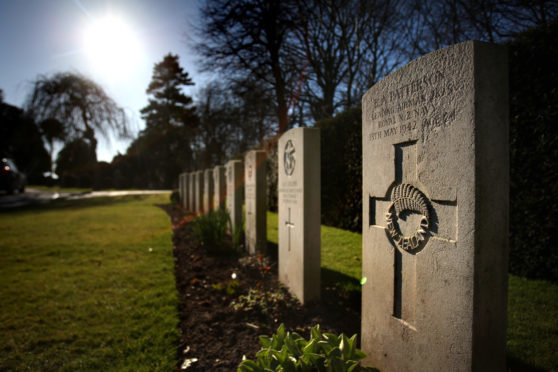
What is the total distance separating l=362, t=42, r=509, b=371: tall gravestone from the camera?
1.35 metres

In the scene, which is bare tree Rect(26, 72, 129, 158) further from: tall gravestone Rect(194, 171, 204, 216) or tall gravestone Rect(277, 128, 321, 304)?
tall gravestone Rect(277, 128, 321, 304)

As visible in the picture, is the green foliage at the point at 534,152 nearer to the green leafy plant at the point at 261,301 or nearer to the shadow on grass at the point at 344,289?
the shadow on grass at the point at 344,289

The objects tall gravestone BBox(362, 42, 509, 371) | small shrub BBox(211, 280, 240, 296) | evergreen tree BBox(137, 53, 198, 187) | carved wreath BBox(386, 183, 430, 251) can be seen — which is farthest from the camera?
evergreen tree BBox(137, 53, 198, 187)

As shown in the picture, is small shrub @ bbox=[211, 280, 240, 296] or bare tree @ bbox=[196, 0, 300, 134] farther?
bare tree @ bbox=[196, 0, 300, 134]

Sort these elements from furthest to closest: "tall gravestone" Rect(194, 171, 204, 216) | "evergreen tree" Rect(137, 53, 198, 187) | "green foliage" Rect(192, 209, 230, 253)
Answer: "evergreen tree" Rect(137, 53, 198, 187), "tall gravestone" Rect(194, 171, 204, 216), "green foliage" Rect(192, 209, 230, 253)

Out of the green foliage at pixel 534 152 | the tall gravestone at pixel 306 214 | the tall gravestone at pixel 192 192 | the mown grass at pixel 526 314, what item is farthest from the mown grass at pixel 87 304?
the tall gravestone at pixel 192 192

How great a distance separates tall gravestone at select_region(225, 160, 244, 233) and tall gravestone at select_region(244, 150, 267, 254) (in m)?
0.56

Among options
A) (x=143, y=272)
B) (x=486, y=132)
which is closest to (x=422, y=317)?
(x=486, y=132)

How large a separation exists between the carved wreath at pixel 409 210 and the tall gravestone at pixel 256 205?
10.9 ft

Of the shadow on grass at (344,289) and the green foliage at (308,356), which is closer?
the green foliage at (308,356)

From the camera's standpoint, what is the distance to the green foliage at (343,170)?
19.0ft

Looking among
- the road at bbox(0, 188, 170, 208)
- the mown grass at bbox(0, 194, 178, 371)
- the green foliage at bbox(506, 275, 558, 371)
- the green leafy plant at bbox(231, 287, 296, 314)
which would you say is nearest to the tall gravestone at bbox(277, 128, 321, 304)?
the green leafy plant at bbox(231, 287, 296, 314)

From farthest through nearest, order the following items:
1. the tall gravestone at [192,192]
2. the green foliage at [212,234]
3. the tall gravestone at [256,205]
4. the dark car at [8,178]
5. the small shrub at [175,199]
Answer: the dark car at [8,178] → the small shrub at [175,199] → the tall gravestone at [192,192] → the green foliage at [212,234] → the tall gravestone at [256,205]

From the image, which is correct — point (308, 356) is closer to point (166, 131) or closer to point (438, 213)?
point (438, 213)
